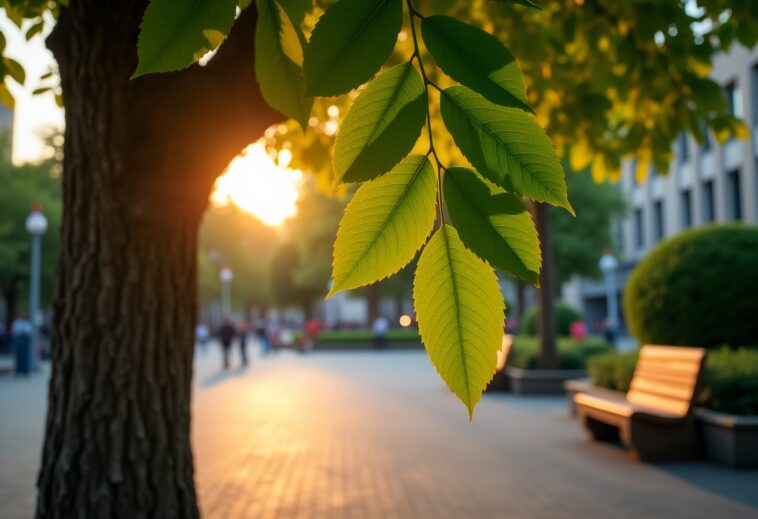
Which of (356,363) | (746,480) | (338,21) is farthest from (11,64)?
(356,363)

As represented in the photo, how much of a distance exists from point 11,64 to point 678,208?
139 feet

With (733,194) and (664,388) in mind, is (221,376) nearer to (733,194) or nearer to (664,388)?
(664,388)

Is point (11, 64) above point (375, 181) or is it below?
above

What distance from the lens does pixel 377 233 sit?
3.29ft

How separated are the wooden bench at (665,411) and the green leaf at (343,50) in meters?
7.55

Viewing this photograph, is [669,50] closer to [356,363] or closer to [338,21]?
[338,21]

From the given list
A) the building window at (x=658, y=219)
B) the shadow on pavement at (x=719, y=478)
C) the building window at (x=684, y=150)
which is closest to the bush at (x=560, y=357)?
the shadow on pavement at (x=719, y=478)

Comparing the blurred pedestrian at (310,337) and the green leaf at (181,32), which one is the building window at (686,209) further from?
the green leaf at (181,32)

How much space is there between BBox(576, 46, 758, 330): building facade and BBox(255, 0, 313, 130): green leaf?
22224mm

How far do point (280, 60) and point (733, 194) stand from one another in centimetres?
3820

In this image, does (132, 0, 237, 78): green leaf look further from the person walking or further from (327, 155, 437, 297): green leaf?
the person walking

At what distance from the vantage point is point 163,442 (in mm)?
3822

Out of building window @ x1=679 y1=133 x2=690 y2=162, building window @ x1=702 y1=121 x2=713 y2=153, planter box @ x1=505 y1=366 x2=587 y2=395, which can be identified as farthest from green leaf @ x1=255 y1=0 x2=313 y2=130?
building window @ x1=679 y1=133 x2=690 y2=162

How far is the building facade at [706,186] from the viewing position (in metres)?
31.9
